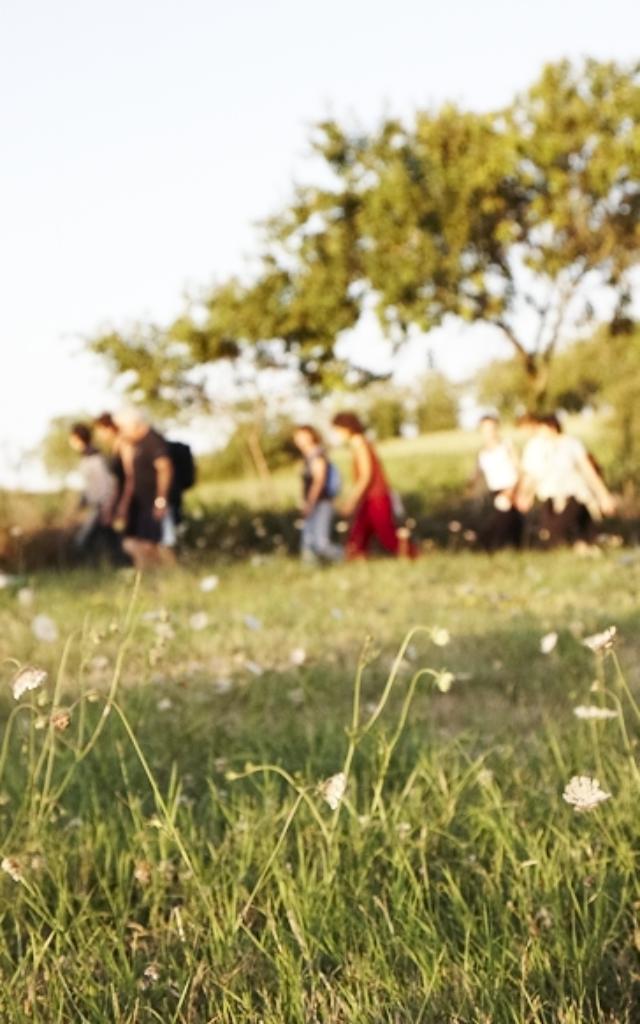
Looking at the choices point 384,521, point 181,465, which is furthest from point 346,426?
point 181,465

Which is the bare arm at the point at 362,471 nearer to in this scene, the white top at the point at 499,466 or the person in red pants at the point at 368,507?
the person in red pants at the point at 368,507

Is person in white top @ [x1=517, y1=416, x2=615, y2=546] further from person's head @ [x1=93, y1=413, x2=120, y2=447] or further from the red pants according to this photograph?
person's head @ [x1=93, y1=413, x2=120, y2=447]

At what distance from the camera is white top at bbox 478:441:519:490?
19.5 metres

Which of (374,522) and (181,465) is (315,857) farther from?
(374,522)

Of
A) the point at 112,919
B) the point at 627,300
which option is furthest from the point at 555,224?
the point at 112,919

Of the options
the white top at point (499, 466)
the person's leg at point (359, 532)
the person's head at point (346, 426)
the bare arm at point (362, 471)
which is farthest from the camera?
the white top at point (499, 466)

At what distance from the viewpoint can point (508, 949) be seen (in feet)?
10.7

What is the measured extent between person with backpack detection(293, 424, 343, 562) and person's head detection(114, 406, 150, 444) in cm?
255

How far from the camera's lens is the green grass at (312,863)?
120 inches

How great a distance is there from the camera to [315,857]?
4.09 m

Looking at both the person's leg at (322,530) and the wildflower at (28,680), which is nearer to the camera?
the wildflower at (28,680)

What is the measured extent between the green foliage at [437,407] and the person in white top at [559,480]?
63.7 metres

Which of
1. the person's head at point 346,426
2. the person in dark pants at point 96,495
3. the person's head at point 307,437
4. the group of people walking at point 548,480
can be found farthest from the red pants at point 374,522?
the person in dark pants at point 96,495

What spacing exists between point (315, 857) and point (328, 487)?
15580 millimetres
